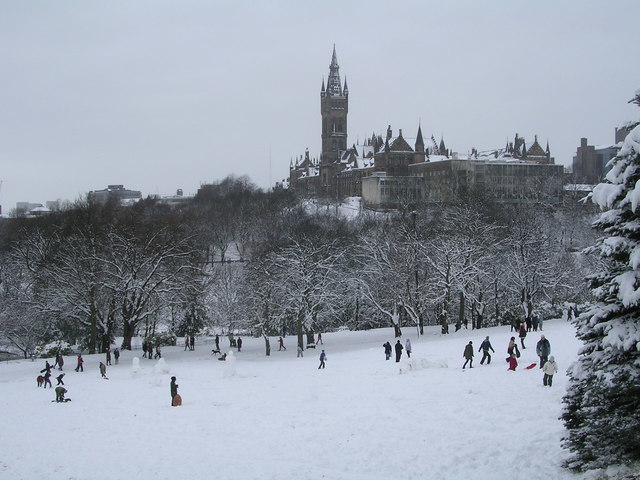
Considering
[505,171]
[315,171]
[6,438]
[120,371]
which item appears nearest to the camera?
[6,438]

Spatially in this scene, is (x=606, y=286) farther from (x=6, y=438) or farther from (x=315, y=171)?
(x=315, y=171)

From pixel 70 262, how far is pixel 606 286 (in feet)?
116

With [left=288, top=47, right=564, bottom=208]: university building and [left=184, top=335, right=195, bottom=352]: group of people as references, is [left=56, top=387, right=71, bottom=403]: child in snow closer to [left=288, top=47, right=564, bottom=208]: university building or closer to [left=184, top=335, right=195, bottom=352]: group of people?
[left=184, top=335, right=195, bottom=352]: group of people

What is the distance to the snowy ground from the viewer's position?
1542 cm

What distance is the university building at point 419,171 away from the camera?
114m

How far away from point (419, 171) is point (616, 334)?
119481 millimetres

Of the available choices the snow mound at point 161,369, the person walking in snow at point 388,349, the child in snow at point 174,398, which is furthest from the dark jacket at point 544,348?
the snow mound at point 161,369

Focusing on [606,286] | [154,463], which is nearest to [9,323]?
[154,463]

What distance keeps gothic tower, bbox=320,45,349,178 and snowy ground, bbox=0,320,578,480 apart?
13731cm

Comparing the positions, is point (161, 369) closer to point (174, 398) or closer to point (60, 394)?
point (60, 394)

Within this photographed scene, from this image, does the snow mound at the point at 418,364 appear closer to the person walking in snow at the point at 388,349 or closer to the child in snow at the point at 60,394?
the person walking in snow at the point at 388,349

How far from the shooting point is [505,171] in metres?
120

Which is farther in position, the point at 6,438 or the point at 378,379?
the point at 378,379

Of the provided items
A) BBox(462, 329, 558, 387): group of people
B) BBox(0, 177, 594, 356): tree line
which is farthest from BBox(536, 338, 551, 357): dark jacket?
BBox(0, 177, 594, 356): tree line
